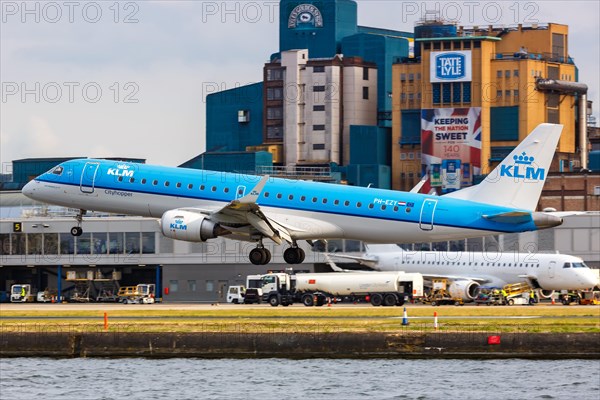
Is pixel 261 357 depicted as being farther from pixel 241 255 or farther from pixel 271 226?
pixel 241 255

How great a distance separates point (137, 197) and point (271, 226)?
311 inches

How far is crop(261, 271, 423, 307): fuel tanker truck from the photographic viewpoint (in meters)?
120

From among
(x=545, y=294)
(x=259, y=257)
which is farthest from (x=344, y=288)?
(x=259, y=257)

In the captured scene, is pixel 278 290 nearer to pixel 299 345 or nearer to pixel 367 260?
pixel 367 260

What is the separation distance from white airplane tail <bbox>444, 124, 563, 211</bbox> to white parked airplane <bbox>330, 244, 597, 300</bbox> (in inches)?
1759

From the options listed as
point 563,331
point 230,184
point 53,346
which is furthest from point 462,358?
point 53,346

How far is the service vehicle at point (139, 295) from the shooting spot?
145m

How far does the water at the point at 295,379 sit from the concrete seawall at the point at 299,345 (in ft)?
1.82

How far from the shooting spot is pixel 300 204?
250 ft

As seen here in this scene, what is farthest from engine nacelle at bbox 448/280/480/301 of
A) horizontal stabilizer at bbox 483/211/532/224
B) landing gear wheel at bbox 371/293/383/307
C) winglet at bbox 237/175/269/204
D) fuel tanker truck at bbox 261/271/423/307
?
winglet at bbox 237/175/269/204

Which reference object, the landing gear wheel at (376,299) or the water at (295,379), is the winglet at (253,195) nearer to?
the water at (295,379)

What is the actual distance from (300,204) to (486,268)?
186 feet

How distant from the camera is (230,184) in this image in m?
77.0

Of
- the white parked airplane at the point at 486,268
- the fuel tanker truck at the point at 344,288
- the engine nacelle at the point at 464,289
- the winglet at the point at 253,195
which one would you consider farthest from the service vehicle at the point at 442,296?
the winglet at the point at 253,195
